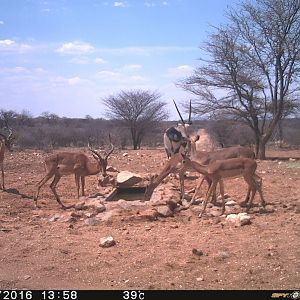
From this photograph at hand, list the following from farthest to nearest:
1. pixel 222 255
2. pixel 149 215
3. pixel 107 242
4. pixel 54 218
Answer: pixel 54 218
pixel 149 215
pixel 107 242
pixel 222 255

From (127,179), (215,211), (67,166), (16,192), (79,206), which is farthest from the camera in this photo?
(127,179)

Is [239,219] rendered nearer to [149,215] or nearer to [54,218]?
[149,215]

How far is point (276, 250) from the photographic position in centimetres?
699

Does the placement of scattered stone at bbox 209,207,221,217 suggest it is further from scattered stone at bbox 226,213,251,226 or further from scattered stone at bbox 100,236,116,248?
scattered stone at bbox 100,236,116,248

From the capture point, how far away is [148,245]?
7598 millimetres

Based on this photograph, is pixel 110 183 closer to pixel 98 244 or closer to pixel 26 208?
pixel 26 208

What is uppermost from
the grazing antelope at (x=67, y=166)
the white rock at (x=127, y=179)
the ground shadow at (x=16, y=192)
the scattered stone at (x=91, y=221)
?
the grazing antelope at (x=67, y=166)

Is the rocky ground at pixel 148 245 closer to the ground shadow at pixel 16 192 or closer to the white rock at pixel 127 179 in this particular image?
the ground shadow at pixel 16 192

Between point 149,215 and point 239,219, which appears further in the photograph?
point 149,215

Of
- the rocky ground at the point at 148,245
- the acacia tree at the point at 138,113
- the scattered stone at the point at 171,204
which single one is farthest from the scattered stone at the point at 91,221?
the acacia tree at the point at 138,113

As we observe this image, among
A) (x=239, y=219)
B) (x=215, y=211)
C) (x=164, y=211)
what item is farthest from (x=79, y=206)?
(x=239, y=219)

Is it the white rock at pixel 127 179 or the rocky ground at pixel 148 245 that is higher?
the white rock at pixel 127 179

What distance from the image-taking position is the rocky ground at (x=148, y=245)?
238 inches

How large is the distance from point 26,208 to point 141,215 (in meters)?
3.24
